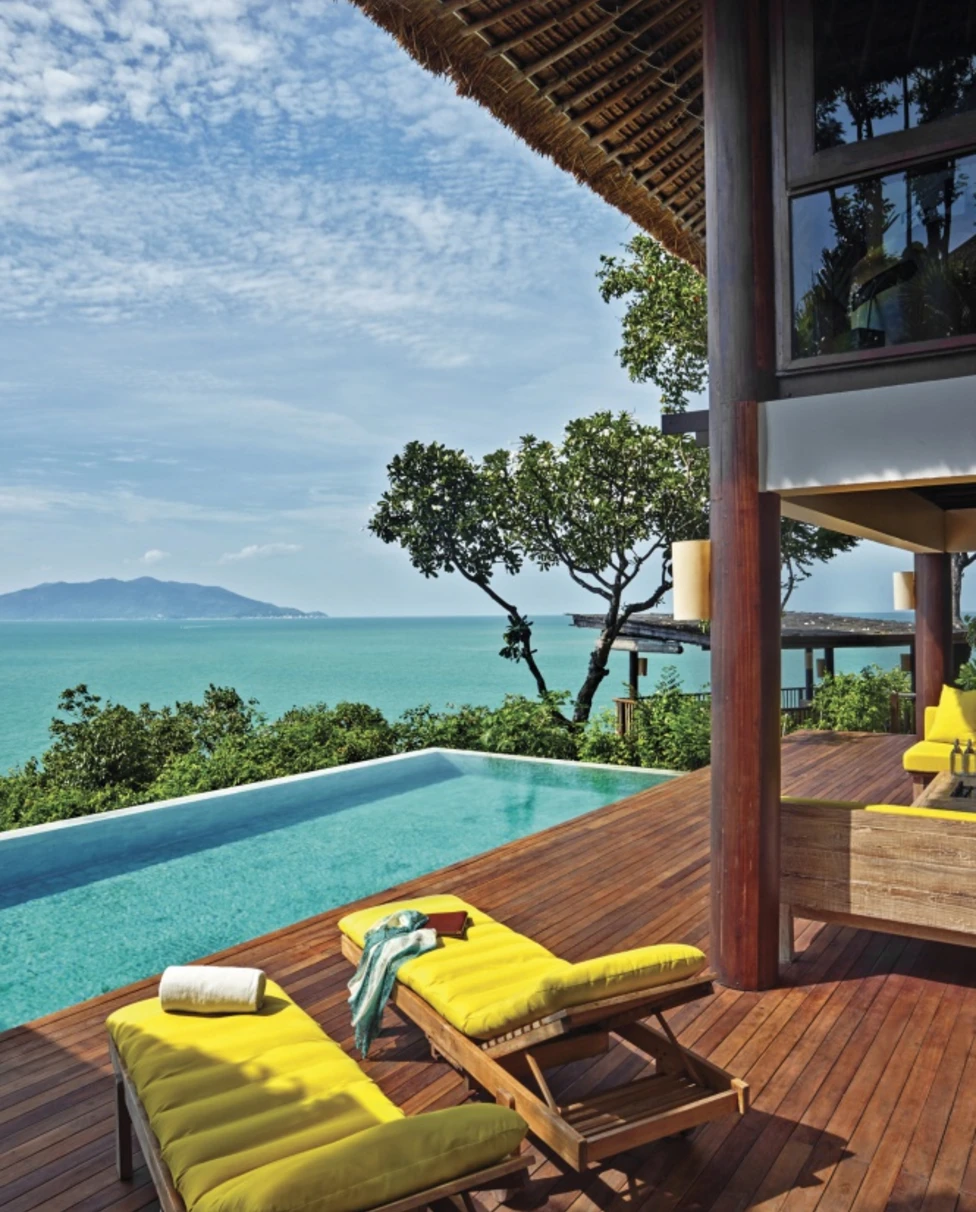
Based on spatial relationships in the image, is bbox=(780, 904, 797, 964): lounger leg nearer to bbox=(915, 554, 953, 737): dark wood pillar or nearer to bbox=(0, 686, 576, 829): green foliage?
bbox=(915, 554, 953, 737): dark wood pillar

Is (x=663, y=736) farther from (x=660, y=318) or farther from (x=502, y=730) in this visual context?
(x=660, y=318)

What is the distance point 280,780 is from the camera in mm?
8828

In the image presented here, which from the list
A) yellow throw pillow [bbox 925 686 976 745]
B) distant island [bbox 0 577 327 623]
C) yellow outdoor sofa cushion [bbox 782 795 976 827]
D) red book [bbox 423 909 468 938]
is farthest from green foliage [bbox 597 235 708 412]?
distant island [bbox 0 577 327 623]

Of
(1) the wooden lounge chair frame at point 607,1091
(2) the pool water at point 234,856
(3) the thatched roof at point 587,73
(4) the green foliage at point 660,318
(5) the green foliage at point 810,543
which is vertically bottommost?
(2) the pool water at point 234,856

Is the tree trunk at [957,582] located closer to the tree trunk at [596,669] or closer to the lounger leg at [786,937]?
the tree trunk at [596,669]

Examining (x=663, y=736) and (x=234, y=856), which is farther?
(x=663, y=736)

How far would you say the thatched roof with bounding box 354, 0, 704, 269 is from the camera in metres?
4.59

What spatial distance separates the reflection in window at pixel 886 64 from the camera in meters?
3.92

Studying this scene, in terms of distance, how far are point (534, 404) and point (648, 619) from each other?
38.9 m

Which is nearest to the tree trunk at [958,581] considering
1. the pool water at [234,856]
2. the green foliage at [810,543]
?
the green foliage at [810,543]

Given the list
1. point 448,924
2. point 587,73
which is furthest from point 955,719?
point 448,924

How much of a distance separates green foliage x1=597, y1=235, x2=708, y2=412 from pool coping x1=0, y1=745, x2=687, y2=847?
21.9ft

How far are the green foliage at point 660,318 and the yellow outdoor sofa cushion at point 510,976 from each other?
39.6 ft

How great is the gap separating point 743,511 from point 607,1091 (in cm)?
231
